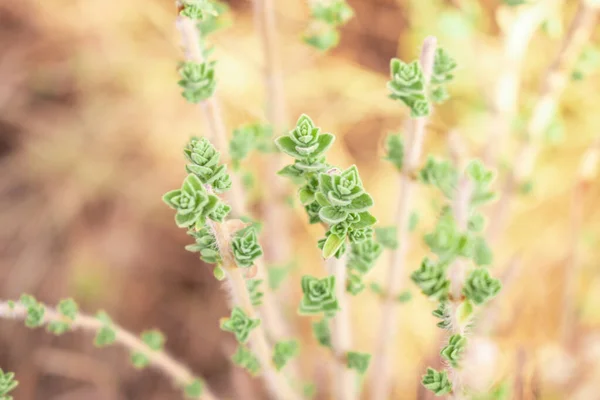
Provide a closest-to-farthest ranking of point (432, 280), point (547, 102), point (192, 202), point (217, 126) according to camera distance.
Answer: point (192, 202), point (432, 280), point (217, 126), point (547, 102)

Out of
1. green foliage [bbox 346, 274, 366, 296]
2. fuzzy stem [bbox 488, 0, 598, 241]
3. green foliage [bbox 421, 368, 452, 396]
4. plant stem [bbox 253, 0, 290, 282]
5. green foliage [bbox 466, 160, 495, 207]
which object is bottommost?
green foliage [bbox 421, 368, 452, 396]

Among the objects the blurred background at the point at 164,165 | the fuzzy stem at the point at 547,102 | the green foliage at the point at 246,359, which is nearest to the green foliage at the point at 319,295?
the green foliage at the point at 246,359

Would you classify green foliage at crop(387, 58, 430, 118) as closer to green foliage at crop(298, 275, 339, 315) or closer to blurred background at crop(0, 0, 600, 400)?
green foliage at crop(298, 275, 339, 315)

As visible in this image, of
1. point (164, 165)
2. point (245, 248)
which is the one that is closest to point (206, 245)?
point (245, 248)

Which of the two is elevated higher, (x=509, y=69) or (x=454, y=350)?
(x=509, y=69)

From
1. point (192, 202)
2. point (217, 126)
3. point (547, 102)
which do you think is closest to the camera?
point (192, 202)

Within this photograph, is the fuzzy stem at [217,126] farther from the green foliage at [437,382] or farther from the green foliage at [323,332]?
the green foliage at [437,382]

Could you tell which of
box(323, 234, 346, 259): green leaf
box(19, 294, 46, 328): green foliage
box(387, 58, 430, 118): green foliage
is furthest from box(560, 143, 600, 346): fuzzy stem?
box(19, 294, 46, 328): green foliage

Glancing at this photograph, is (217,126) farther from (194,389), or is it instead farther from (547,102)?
(547,102)
